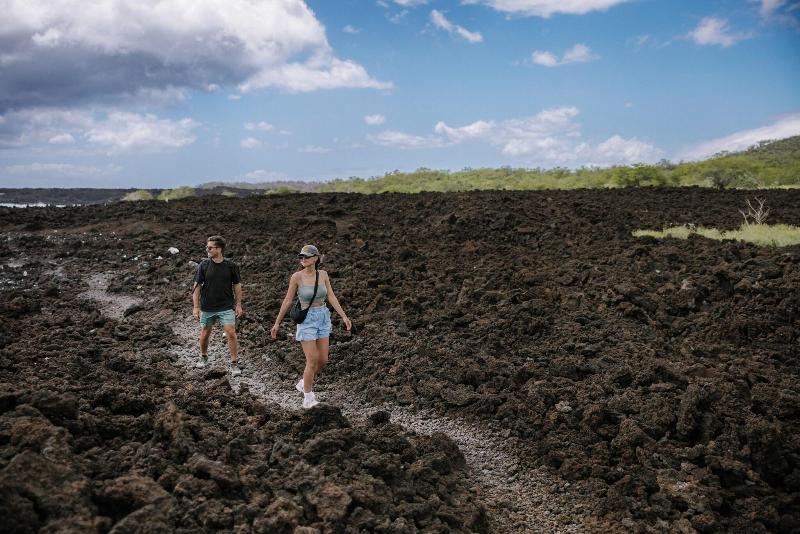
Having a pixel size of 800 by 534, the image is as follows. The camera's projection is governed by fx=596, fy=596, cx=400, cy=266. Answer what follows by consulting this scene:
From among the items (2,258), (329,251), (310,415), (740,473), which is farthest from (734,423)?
(2,258)

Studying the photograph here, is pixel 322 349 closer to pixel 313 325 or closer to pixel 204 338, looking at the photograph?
pixel 313 325

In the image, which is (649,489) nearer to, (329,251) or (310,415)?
(310,415)

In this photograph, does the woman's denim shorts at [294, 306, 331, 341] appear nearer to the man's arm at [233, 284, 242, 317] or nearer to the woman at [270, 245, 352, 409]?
the woman at [270, 245, 352, 409]

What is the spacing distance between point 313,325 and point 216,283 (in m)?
1.76

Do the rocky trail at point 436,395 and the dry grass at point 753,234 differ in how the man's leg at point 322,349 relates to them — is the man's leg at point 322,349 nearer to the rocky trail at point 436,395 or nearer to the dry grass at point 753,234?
the rocky trail at point 436,395

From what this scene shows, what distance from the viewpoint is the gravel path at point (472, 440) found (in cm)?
491

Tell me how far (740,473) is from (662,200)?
15890 millimetres

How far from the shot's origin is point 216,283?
7.35 meters

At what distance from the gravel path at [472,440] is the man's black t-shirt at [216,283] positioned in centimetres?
90

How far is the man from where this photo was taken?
7328 mm

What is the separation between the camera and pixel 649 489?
5.00 meters

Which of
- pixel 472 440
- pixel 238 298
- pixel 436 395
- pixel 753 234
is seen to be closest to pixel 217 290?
pixel 238 298

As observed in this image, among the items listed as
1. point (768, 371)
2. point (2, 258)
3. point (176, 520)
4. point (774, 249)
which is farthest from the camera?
point (2, 258)

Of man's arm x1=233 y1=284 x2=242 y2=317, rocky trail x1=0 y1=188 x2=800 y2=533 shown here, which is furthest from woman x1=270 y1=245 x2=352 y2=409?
man's arm x1=233 y1=284 x2=242 y2=317
